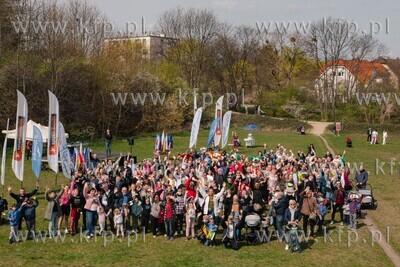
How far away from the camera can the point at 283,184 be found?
18984 millimetres

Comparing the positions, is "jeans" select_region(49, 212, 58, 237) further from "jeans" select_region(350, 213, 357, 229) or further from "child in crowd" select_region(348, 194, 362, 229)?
"jeans" select_region(350, 213, 357, 229)

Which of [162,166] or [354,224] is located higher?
→ [162,166]

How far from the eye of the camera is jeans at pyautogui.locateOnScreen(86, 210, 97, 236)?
1441 centimetres

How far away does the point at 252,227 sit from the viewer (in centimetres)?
1424

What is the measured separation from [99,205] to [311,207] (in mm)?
5890

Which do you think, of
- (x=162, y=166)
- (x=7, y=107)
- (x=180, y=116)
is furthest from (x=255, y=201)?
(x=180, y=116)

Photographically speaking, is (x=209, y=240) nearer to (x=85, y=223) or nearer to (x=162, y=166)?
(x=85, y=223)

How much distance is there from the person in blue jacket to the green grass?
1012 cm

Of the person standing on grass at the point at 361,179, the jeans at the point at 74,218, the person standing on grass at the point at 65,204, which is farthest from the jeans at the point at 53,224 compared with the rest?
the person standing on grass at the point at 361,179

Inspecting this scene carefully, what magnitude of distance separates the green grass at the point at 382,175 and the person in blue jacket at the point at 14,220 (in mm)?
10120

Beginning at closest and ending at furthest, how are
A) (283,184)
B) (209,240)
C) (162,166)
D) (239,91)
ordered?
(209,240)
(283,184)
(162,166)
(239,91)

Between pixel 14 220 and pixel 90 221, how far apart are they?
6.48ft

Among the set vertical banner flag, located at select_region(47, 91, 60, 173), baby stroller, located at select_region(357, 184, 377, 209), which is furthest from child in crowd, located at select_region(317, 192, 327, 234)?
vertical banner flag, located at select_region(47, 91, 60, 173)

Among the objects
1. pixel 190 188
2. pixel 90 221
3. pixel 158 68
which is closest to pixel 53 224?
pixel 90 221
